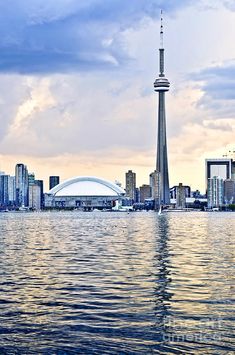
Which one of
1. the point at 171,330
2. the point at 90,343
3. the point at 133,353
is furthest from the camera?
the point at 171,330

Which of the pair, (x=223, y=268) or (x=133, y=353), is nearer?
(x=133, y=353)

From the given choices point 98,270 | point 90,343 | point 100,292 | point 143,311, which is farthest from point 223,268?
point 90,343

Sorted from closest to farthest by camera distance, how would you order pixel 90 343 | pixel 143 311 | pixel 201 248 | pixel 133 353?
pixel 133 353
pixel 90 343
pixel 143 311
pixel 201 248

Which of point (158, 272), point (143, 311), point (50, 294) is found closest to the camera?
point (143, 311)

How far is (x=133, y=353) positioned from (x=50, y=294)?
9.95 metres

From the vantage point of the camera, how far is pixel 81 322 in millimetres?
20375

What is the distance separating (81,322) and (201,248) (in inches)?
1265

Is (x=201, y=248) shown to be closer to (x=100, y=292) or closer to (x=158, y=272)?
(x=158, y=272)

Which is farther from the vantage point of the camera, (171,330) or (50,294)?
(50,294)

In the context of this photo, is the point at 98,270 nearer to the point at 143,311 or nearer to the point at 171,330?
the point at 143,311

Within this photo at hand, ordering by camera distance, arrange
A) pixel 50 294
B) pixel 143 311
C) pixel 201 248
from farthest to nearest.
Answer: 1. pixel 201 248
2. pixel 50 294
3. pixel 143 311

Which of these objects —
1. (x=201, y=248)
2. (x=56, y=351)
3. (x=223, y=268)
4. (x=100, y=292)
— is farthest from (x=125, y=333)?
(x=201, y=248)

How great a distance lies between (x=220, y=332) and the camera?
Answer: 18.9 meters

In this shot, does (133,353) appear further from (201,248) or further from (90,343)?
(201,248)
